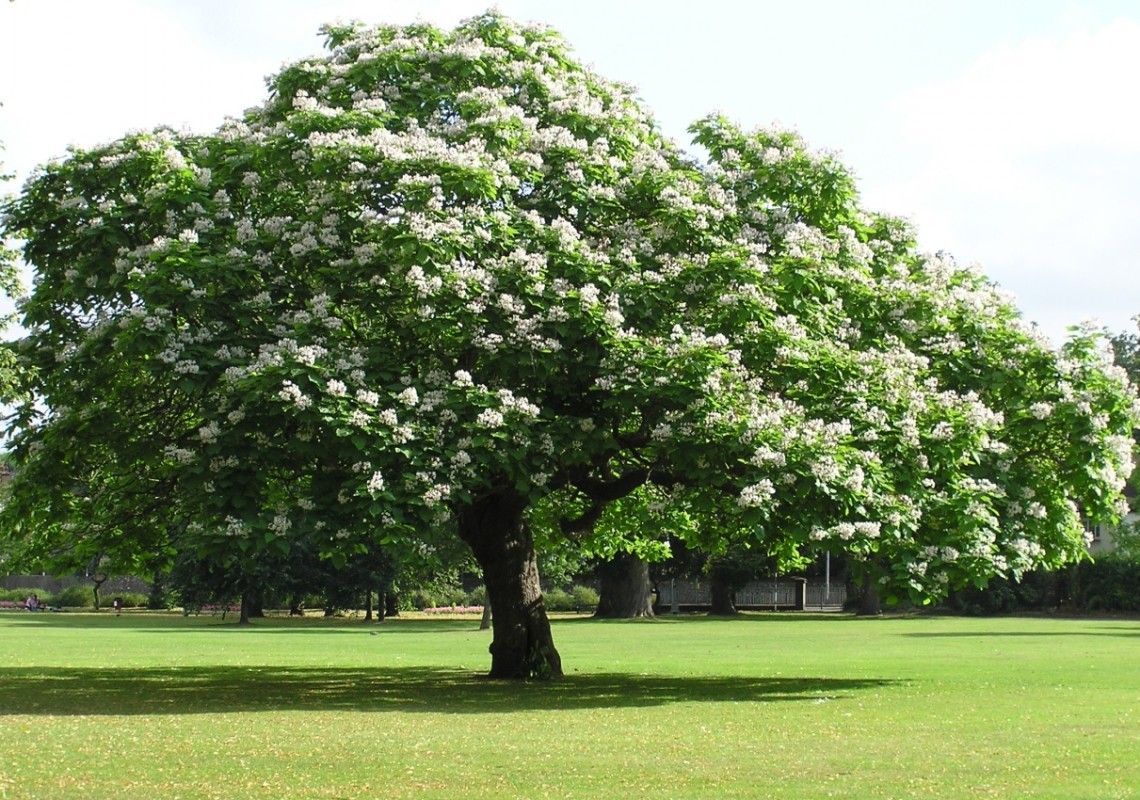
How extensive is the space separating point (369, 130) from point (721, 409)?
23.8 ft

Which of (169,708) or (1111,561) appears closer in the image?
(169,708)

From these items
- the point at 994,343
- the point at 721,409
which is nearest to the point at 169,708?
the point at 721,409

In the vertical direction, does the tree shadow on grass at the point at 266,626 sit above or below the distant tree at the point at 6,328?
below

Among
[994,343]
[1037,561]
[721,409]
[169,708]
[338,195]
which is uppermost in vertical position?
[338,195]

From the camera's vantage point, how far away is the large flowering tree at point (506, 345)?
1962 cm

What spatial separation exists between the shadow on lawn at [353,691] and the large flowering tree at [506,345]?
2.17m

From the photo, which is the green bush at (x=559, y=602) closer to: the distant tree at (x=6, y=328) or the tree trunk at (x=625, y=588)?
the tree trunk at (x=625, y=588)

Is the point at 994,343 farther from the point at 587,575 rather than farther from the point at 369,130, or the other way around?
the point at 587,575

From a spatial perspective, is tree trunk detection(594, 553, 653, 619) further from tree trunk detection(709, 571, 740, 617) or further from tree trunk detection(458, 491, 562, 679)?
tree trunk detection(458, 491, 562, 679)

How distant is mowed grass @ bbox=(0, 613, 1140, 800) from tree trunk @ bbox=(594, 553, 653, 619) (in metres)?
33.3

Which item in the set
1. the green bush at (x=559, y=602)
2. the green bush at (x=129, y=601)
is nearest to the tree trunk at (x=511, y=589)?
the green bush at (x=559, y=602)

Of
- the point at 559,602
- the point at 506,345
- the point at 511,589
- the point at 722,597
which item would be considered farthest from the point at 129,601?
the point at 506,345

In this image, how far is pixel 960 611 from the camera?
74062 mm

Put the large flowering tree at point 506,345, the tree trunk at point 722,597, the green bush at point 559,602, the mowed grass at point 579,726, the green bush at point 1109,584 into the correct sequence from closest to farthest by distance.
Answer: the mowed grass at point 579,726, the large flowering tree at point 506,345, the green bush at point 1109,584, the tree trunk at point 722,597, the green bush at point 559,602
